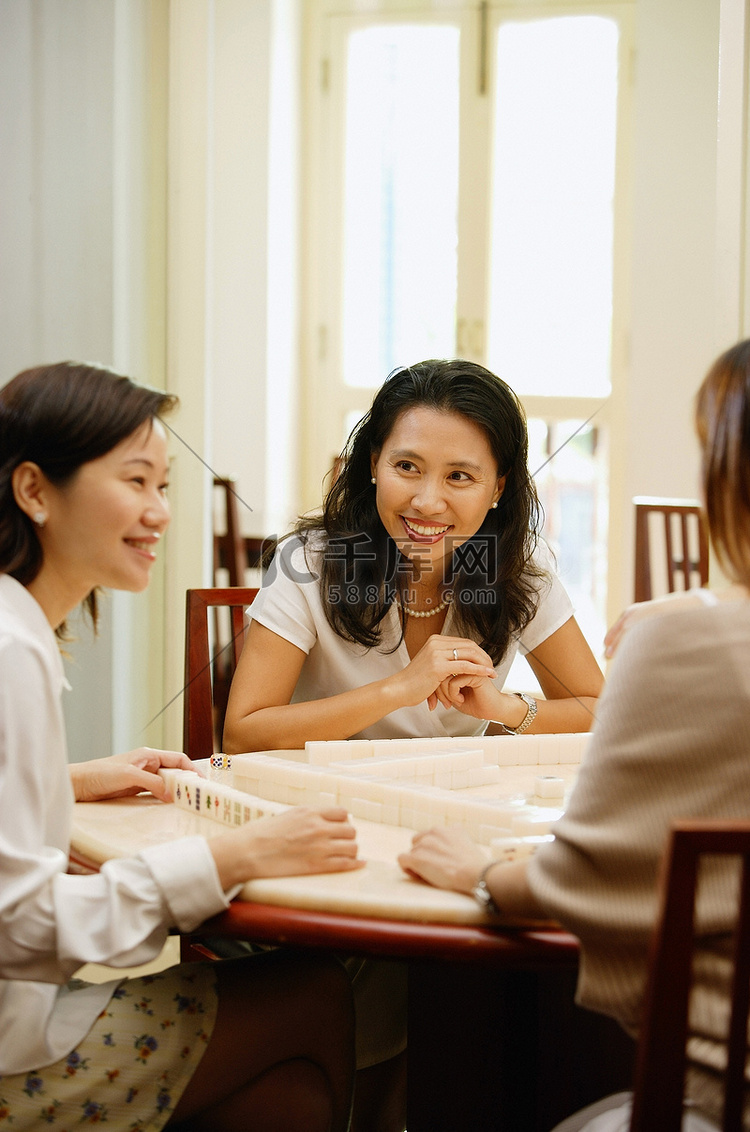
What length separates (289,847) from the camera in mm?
1043

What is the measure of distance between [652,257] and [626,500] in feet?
3.33

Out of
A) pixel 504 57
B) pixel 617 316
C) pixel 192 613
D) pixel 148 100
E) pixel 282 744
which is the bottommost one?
pixel 282 744

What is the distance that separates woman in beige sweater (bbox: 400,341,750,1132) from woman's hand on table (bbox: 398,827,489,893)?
4.6 inches

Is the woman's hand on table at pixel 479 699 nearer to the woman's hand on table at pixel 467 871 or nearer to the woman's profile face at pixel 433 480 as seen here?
the woman's profile face at pixel 433 480

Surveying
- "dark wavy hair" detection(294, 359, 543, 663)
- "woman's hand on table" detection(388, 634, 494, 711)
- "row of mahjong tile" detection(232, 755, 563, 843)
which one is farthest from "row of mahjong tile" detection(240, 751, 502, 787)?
"dark wavy hair" detection(294, 359, 543, 663)

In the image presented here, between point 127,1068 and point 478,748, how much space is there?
0.69 m

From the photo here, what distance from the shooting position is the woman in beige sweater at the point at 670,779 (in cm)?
82

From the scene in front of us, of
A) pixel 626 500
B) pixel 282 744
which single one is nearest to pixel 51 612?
pixel 282 744

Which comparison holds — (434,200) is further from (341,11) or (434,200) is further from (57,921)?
(57,921)

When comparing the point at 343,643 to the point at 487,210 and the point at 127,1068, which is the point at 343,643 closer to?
the point at 127,1068

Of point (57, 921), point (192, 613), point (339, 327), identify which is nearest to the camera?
point (57, 921)

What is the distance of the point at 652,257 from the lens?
4438 millimetres

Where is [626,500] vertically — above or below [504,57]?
below

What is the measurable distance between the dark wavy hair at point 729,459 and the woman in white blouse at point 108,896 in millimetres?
468
